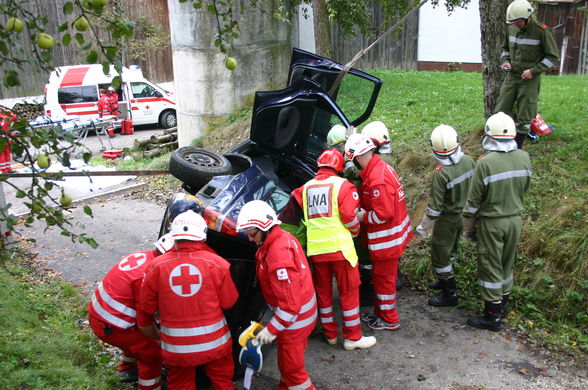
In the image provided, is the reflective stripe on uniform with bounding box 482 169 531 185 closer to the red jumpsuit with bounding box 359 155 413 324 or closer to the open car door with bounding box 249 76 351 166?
the red jumpsuit with bounding box 359 155 413 324

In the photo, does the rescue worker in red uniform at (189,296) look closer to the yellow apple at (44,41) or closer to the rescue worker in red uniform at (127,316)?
the rescue worker in red uniform at (127,316)

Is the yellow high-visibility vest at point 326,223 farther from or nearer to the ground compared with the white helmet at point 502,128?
nearer to the ground

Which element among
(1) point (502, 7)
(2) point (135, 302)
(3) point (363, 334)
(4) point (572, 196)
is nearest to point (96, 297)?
(2) point (135, 302)

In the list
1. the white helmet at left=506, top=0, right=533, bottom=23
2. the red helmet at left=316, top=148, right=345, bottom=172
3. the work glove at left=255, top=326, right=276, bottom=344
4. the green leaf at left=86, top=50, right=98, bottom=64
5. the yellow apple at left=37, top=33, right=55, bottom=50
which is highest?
the white helmet at left=506, top=0, right=533, bottom=23

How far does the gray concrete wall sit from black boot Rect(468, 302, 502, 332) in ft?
28.4

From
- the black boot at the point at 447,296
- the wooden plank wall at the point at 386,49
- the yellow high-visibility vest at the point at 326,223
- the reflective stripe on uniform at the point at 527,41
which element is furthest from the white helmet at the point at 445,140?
the wooden plank wall at the point at 386,49

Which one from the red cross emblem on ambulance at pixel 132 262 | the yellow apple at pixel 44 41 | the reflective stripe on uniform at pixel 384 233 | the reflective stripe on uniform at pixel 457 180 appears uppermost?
the yellow apple at pixel 44 41

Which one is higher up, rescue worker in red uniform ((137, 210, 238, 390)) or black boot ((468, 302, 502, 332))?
rescue worker in red uniform ((137, 210, 238, 390))

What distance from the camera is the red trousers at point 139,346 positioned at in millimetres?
3871

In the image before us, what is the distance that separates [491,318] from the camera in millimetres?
4703


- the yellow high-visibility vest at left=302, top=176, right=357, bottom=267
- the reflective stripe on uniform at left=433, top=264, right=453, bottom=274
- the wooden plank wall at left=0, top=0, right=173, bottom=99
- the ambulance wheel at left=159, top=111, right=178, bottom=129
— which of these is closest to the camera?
the yellow high-visibility vest at left=302, top=176, right=357, bottom=267

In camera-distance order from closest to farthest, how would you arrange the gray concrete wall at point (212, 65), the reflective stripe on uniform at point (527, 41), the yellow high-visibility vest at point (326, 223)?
the yellow high-visibility vest at point (326, 223) → the reflective stripe on uniform at point (527, 41) → the gray concrete wall at point (212, 65)

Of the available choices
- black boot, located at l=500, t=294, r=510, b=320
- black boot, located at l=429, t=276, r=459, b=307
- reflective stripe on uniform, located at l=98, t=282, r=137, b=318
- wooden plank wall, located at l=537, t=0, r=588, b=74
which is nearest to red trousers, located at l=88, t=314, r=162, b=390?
reflective stripe on uniform, located at l=98, t=282, r=137, b=318

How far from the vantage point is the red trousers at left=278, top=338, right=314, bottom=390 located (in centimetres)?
377
